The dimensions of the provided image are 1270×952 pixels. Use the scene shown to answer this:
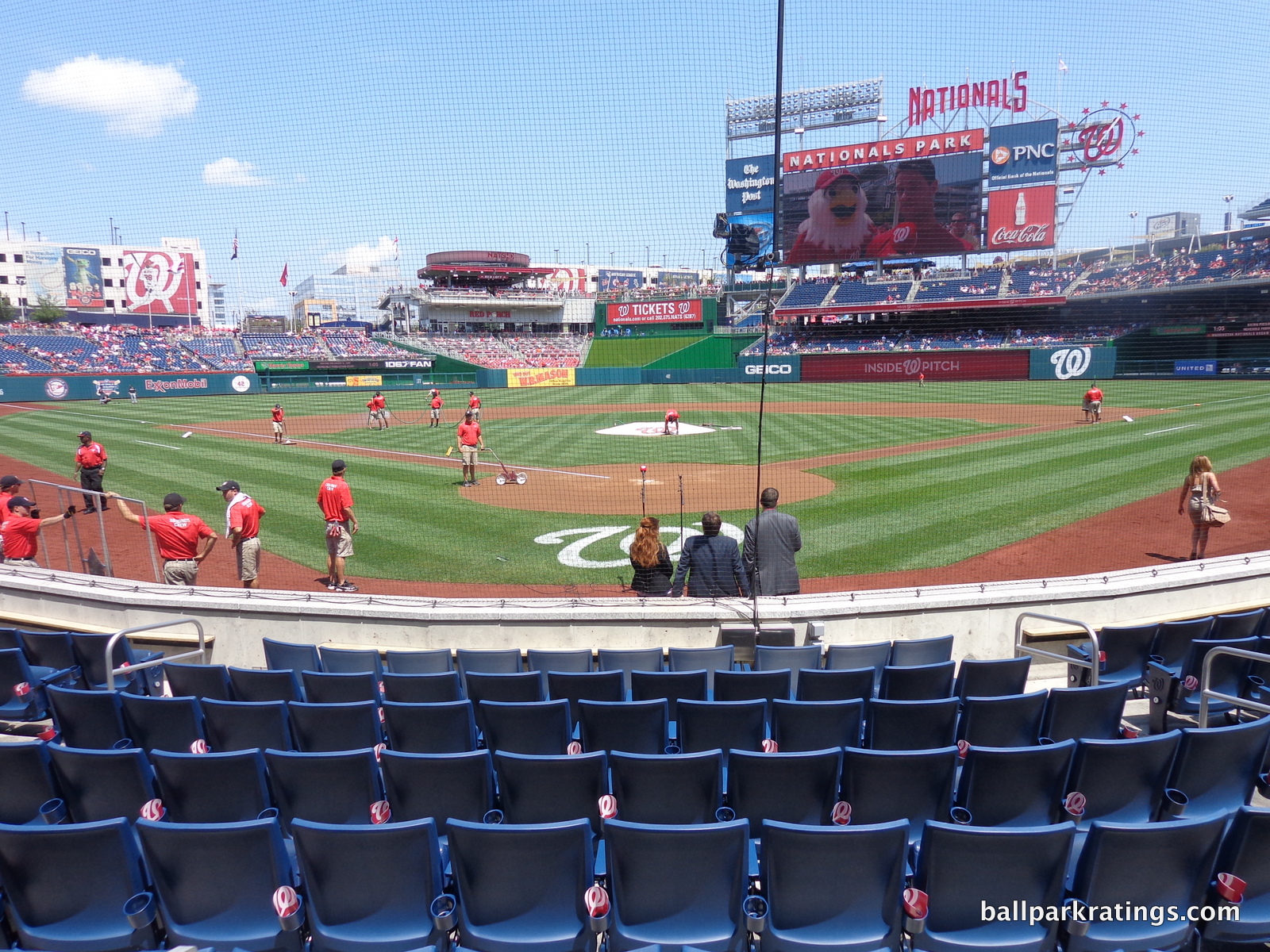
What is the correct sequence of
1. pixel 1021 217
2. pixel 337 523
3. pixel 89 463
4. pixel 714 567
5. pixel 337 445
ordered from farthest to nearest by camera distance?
pixel 1021 217 → pixel 337 445 → pixel 89 463 → pixel 337 523 → pixel 714 567

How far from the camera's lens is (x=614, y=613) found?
655 centimetres

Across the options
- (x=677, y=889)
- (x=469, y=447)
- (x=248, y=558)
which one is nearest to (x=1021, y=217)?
(x=469, y=447)

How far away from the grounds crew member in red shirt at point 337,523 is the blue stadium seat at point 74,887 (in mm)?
6739

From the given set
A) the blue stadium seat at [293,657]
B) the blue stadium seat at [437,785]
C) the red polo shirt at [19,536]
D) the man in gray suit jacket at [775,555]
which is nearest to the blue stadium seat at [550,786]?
the blue stadium seat at [437,785]

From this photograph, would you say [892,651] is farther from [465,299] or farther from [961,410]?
[465,299]

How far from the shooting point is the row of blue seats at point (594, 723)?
172 inches

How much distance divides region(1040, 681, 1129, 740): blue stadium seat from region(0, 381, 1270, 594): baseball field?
5.52m

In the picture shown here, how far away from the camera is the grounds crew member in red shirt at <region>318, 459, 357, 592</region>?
32.3ft

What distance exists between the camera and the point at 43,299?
242ft

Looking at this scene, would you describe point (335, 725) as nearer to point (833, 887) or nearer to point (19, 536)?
point (833, 887)

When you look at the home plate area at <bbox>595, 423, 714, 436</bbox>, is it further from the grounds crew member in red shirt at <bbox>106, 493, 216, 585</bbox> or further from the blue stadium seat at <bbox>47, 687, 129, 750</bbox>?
the blue stadium seat at <bbox>47, 687, 129, 750</bbox>

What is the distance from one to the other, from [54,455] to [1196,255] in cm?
3952

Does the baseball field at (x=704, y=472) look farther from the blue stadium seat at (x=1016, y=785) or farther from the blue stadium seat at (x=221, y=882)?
the blue stadium seat at (x=221, y=882)

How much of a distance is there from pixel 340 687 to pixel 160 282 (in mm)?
95474
